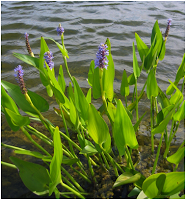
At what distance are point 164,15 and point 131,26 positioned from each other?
0.97 m

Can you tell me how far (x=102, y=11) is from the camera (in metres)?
4.78

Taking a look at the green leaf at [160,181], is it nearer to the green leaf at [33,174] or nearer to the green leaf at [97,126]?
the green leaf at [97,126]

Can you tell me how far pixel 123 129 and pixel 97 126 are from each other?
12 cm

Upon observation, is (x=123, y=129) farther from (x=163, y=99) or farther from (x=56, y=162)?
(x=163, y=99)

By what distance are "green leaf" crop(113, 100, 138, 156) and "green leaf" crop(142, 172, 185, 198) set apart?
0.60 ft

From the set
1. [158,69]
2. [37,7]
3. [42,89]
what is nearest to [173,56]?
[158,69]

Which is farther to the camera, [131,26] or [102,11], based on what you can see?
[102,11]

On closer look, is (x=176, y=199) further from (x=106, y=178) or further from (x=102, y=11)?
(x=102, y=11)

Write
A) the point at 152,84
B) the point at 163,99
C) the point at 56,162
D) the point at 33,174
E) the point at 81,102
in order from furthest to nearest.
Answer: the point at 163,99
the point at 152,84
the point at 81,102
the point at 33,174
the point at 56,162

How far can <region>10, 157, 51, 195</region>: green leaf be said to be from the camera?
953mm

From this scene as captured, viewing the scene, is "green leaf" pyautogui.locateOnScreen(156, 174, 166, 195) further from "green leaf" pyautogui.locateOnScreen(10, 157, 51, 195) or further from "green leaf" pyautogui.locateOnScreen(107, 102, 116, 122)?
"green leaf" pyautogui.locateOnScreen(10, 157, 51, 195)

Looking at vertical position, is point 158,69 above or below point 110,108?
below

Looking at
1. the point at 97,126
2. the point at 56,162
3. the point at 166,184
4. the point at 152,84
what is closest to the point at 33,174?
the point at 56,162

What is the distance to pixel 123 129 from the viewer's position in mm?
980
